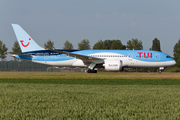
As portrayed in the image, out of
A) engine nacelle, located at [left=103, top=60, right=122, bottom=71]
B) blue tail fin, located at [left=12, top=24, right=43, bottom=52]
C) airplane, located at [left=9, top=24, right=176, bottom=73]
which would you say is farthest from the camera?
blue tail fin, located at [left=12, top=24, right=43, bottom=52]

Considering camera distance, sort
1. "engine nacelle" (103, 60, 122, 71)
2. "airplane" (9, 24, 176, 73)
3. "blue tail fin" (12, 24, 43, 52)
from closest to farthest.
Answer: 1. "engine nacelle" (103, 60, 122, 71)
2. "airplane" (9, 24, 176, 73)
3. "blue tail fin" (12, 24, 43, 52)

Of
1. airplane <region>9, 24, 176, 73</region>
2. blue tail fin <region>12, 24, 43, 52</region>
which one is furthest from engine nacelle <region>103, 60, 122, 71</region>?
blue tail fin <region>12, 24, 43, 52</region>

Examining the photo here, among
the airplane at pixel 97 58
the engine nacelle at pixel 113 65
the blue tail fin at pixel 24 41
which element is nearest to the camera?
the engine nacelle at pixel 113 65

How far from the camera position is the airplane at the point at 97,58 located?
33.0 m

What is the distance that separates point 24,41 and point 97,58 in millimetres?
11679

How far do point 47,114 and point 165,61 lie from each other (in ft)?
98.0

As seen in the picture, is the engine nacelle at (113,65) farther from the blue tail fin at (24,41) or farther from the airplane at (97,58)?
the blue tail fin at (24,41)

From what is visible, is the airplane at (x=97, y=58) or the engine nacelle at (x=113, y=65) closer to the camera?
the engine nacelle at (x=113, y=65)

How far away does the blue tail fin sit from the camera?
3556 cm

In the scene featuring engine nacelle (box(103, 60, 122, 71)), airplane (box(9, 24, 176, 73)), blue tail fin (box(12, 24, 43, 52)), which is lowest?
engine nacelle (box(103, 60, 122, 71))

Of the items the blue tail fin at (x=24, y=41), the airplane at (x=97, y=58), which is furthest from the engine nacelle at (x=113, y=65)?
the blue tail fin at (x=24, y=41)

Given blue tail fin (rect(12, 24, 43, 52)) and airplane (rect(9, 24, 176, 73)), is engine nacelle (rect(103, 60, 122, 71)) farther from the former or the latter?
blue tail fin (rect(12, 24, 43, 52))

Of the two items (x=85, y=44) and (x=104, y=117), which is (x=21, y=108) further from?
(x=85, y=44)

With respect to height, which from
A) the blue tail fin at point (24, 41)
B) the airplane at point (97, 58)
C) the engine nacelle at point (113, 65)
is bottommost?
the engine nacelle at point (113, 65)
